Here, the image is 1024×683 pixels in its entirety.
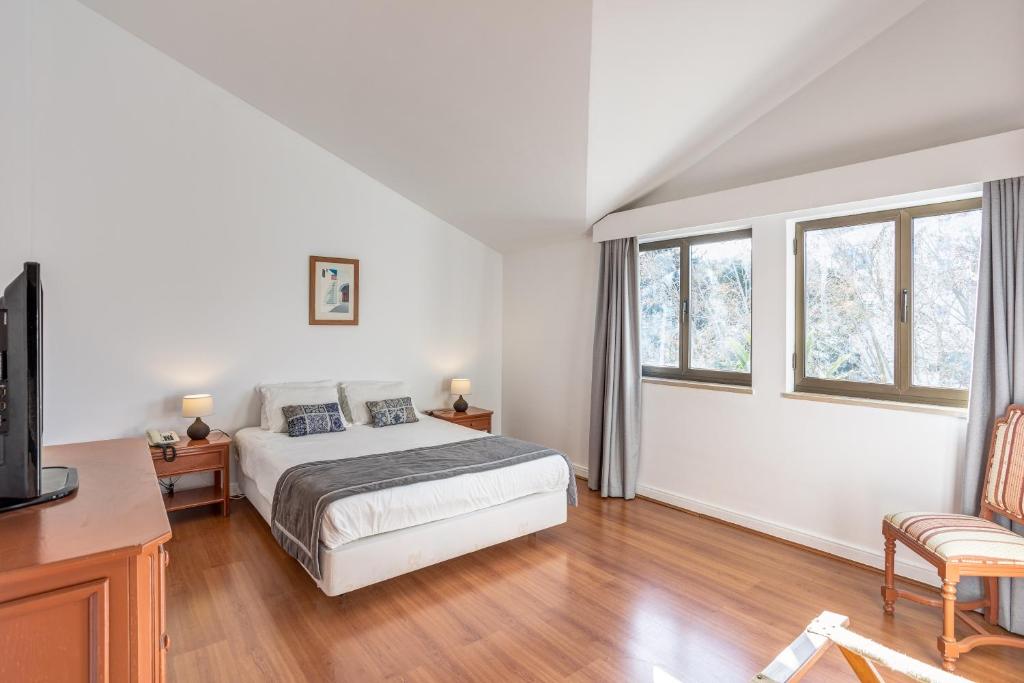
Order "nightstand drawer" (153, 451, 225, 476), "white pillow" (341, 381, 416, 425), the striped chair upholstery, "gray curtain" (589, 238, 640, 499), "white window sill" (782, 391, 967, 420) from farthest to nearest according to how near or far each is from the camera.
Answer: "white pillow" (341, 381, 416, 425) → "gray curtain" (589, 238, 640, 499) → "nightstand drawer" (153, 451, 225, 476) → "white window sill" (782, 391, 967, 420) → the striped chair upholstery

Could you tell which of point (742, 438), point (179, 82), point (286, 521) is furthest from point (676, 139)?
point (179, 82)

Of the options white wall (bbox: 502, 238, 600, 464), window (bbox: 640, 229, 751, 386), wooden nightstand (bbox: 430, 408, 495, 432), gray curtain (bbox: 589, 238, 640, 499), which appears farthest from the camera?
wooden nightstand (bbox: 430, 408, 495, 432)

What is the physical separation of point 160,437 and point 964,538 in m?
4.43

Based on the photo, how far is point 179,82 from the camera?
3826 mm

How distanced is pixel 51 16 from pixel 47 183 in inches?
42.0

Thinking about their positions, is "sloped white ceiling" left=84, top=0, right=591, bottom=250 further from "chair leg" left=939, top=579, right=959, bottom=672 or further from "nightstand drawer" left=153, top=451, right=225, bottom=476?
"chair leg" left=939, top=579, right=959, bottom=672

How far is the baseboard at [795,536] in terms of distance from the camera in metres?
2.82

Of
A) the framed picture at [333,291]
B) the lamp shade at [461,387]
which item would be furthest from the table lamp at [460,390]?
the framed picture at [333,291]

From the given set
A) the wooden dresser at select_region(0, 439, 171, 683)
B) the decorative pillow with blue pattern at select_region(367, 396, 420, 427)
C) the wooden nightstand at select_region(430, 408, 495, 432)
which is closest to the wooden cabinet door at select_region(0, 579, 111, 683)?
the wooden dresser at select_region(0, 439, 171, 683)

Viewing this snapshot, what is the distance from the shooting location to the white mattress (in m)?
2.53

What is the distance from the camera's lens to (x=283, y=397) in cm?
408

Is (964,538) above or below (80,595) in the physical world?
below

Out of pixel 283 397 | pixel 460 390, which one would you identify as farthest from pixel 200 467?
pixel 460 390

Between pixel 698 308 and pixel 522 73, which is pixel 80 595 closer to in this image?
pixel 522 73
